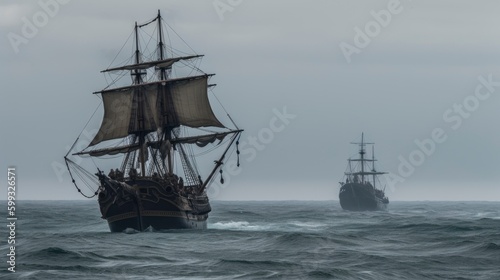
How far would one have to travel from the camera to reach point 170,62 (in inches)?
4205

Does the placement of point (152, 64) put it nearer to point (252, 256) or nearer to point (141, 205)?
point (141, 205)

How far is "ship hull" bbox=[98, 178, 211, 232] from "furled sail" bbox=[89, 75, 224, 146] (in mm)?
11803

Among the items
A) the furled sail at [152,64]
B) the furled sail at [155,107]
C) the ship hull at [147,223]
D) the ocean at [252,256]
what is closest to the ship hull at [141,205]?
the ship hull at [147,223]

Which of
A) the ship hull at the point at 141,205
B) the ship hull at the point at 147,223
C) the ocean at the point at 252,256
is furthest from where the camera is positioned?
the ship hull at the point at 147,223

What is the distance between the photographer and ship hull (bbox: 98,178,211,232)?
3620 inches

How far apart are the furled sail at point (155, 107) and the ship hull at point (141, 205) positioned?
11803mm

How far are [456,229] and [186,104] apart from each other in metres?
28.5

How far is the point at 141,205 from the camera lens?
92.1 meters

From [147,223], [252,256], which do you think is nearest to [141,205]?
[147,223]

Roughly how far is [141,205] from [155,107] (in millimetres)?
16375

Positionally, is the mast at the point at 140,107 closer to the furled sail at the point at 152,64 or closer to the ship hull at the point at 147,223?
the furled sail at the point at 152,64

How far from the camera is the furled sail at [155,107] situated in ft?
344

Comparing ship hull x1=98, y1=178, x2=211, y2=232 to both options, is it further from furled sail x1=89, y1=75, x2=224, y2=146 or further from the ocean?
furled sail x1=89, y1=75, x2=224, y2=146

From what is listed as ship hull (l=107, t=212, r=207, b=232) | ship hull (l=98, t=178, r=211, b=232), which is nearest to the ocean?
ship hull (l=107, t=212, r=207, b=232)
